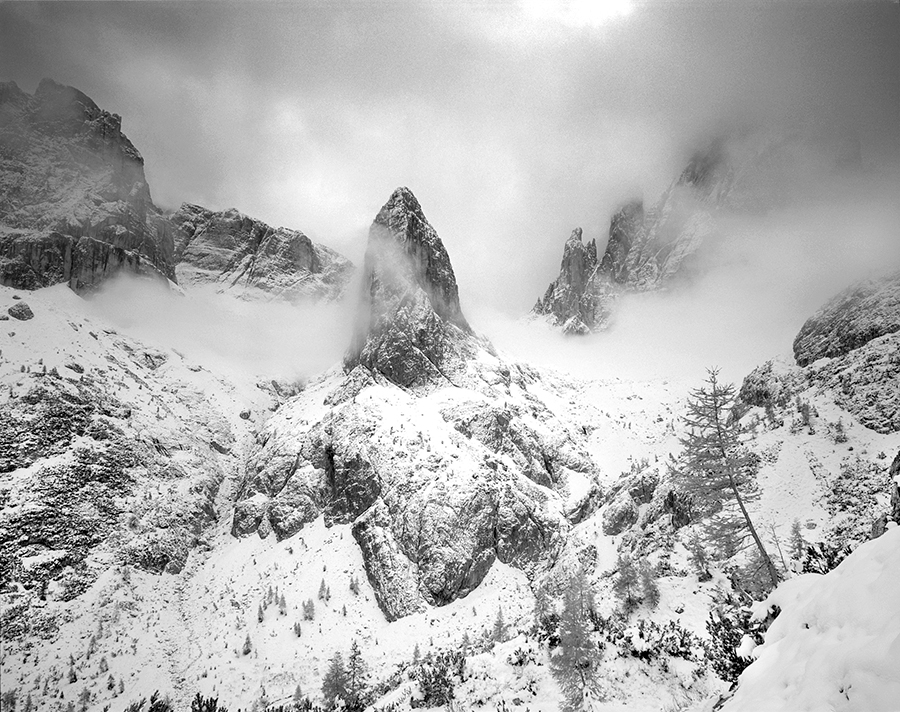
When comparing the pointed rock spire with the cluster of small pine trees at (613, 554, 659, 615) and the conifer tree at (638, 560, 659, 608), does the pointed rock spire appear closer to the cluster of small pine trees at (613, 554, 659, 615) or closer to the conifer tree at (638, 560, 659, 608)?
the cluster of small pine trees at (613, 554, 659, 615)

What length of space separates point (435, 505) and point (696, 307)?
133m

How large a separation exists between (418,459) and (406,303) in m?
34.5

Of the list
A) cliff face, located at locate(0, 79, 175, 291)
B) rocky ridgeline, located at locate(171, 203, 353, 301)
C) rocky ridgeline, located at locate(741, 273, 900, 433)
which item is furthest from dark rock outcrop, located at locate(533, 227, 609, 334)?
cliff face, located at locate(0, 79, 175, 291)

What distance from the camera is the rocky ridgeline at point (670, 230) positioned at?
14762 cm

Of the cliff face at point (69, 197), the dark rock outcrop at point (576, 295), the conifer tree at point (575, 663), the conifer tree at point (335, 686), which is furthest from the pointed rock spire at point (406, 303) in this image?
the dark rock outcrop at point (576, 295)

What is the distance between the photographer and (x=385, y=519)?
54.7 metres

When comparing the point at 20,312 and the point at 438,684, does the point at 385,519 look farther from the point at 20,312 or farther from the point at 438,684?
the point at 20,312

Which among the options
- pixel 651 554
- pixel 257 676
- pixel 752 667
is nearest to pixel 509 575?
pixel 651 554

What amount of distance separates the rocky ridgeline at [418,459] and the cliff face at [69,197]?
49720 millimetres

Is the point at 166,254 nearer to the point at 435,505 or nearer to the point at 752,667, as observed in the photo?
the point at 435,505

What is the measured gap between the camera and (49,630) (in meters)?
39.3

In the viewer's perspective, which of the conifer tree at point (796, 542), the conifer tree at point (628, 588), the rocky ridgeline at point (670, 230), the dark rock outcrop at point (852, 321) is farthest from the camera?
the rocky ridgeline at point (670, 230)

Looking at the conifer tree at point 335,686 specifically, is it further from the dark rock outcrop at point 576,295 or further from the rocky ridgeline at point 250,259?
the dark rock outcrop at point 576,295

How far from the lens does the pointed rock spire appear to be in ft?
250
